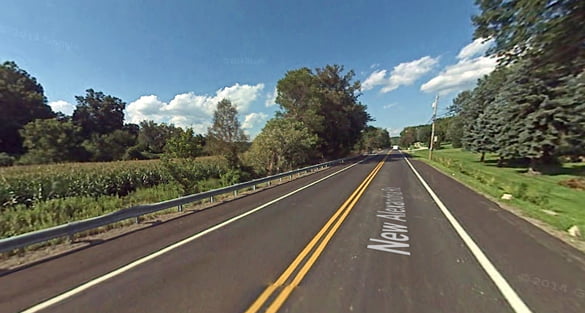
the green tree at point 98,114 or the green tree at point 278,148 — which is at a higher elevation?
the green tree at point 98,114

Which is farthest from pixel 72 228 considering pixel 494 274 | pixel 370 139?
pixel 370 139

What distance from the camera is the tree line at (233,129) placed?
2462 centimetres

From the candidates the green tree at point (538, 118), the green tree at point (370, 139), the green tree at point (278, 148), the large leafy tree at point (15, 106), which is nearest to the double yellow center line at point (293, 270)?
the green tree at point (278, 148)

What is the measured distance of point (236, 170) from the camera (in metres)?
20.2

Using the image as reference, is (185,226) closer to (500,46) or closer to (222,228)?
(222,228)

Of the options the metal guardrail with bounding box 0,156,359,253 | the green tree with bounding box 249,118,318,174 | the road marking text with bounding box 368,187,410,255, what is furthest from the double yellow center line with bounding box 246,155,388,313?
the green tree with bounding box 249,118,318,174

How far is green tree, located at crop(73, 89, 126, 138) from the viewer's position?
173ft

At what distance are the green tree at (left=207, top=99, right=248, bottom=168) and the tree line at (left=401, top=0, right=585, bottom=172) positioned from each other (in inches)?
717

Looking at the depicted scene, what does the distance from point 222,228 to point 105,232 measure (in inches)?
116

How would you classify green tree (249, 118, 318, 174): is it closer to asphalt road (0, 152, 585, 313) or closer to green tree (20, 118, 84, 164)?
asphalt road (0, 152, 585, 313)

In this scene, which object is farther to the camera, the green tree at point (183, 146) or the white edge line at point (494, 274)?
the green tree at point (183, 146)

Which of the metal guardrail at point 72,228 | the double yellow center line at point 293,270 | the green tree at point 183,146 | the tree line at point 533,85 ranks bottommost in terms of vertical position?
the double yellow center line at point 293,270

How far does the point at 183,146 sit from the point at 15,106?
170 ft

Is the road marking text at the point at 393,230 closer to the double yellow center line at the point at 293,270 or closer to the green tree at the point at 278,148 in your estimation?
the double yellow center line at the point at 293,270
